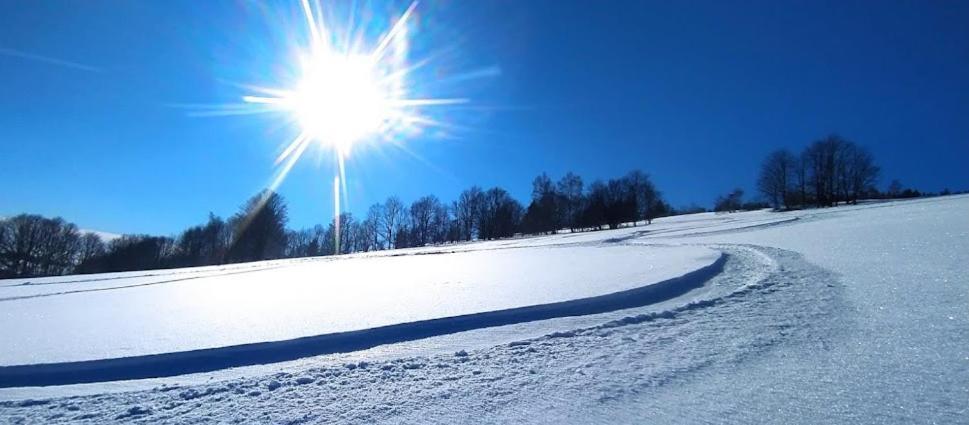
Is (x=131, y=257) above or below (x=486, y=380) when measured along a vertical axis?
below

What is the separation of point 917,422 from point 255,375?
641 centimetres

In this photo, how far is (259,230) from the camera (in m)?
68.1

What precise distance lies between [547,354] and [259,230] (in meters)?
74.3

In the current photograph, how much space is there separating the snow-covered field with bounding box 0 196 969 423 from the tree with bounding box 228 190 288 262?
212ft

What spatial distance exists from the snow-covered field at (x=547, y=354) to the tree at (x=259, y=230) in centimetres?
6455

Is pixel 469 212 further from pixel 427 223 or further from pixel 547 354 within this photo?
pixel 547 354

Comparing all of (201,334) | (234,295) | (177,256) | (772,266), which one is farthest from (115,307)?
(177,256)

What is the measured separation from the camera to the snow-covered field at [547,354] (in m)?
3.62

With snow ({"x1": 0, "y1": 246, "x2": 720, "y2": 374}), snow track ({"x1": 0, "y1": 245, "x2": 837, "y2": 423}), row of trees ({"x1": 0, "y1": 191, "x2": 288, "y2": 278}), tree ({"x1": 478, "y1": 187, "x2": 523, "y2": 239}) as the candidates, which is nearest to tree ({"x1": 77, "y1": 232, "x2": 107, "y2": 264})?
row of trees ({"x1": 0, "y1": 191, "x2": 288, "y2": 278})

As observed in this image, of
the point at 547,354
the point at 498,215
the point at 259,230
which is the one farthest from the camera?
the point at 498,215

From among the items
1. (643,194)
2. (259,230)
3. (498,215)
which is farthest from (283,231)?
(643,194)

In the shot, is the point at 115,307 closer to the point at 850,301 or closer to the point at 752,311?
the point at 752,311

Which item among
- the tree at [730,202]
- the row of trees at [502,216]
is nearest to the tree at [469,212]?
the row of trees at [502,216]

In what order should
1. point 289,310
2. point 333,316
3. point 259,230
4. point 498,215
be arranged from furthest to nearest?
point 498,215 < point 259,230 < point 289,310 < point 333,316
